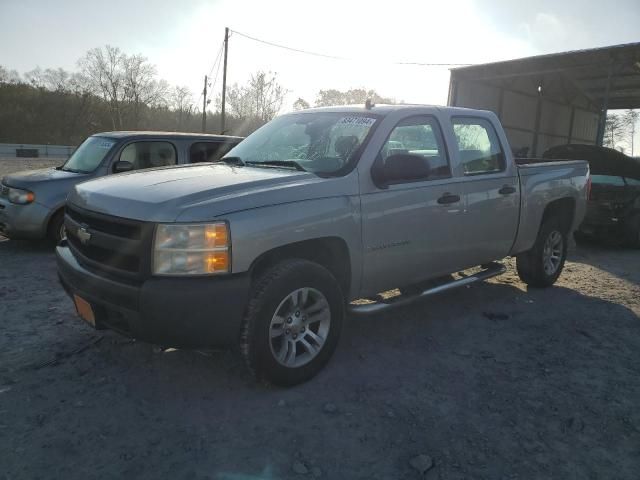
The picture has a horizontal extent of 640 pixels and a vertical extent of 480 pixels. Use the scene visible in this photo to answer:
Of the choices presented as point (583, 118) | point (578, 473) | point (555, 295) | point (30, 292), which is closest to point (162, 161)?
point (30, 292)

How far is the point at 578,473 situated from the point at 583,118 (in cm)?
3212

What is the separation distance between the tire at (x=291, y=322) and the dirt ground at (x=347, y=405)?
0.56 feet

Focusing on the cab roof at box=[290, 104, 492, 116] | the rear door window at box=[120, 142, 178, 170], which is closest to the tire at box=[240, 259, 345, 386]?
the cab roof at box=[290, 104, 492, 116]

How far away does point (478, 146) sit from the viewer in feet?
15.3

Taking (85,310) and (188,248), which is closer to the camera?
(188,248)

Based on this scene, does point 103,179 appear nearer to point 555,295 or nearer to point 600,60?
point 555,295

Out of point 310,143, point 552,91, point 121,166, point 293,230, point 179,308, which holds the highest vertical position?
point 552,91

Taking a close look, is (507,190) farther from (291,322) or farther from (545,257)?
(291,322)

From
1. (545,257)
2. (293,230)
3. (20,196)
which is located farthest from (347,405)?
(20,196)

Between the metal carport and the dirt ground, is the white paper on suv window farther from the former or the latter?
the metal carport

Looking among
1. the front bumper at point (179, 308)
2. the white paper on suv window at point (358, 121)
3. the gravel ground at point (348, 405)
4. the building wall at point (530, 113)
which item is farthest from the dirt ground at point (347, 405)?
the building wall at point (530, 113)

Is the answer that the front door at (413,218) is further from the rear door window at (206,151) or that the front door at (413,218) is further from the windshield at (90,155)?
the windshield at (90,155)

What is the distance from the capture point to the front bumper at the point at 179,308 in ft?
8.93

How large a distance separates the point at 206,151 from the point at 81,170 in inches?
67.9
